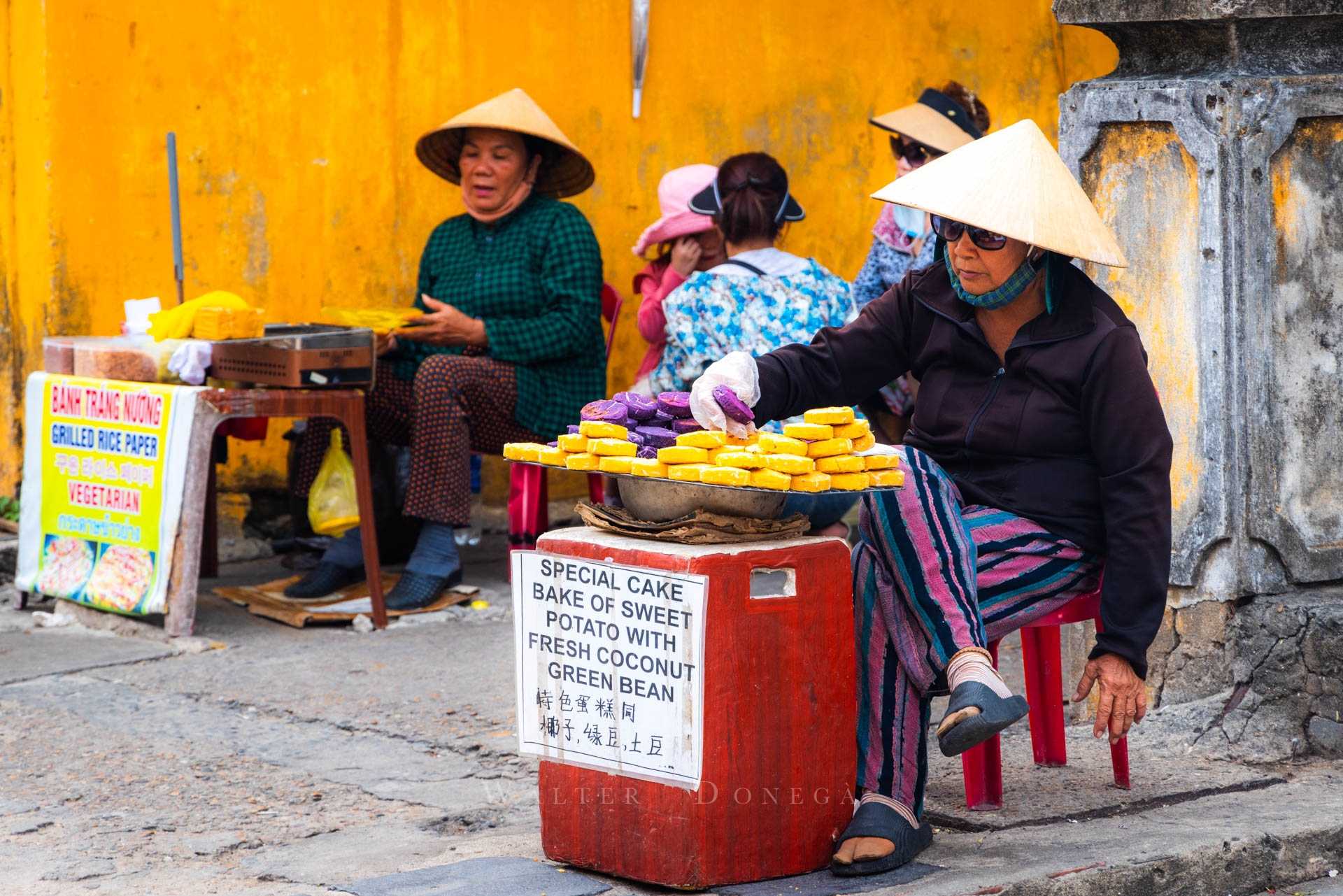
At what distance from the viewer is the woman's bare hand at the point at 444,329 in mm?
6055

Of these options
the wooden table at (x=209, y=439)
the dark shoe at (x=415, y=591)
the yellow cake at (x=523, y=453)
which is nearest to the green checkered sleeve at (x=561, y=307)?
the wooden table at (x=209, y=439)

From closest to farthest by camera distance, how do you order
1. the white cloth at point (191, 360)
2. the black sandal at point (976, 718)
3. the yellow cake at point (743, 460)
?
1. the black sandal at point (976, 718)
2. the yellow cake at point (743, 460)
3. the white cloth at point (191, 360)

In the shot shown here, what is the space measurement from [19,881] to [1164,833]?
2.19 m

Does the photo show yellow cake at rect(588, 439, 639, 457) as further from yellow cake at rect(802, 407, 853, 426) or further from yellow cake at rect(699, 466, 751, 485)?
yellow cake at rect(802, 407, 853, 426)

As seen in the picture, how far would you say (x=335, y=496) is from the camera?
5.92 metres

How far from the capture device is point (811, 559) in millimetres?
3307

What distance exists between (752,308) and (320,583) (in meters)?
1.71

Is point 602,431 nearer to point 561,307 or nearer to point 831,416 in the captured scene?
point 831,416

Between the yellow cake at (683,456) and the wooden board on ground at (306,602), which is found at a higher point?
the yellow cake at (683,456)

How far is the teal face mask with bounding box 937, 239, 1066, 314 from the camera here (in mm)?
3648

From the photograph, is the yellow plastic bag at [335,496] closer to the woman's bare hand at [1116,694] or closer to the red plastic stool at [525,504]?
the red plastic stool at [525,504]

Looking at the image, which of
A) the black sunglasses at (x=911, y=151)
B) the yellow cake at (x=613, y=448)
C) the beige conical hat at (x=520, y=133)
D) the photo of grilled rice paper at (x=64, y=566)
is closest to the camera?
the yellow cake at (x=613, y=448)

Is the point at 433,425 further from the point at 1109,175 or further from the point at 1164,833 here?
the point at 1164,833

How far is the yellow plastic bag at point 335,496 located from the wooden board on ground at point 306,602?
24 centimetres
